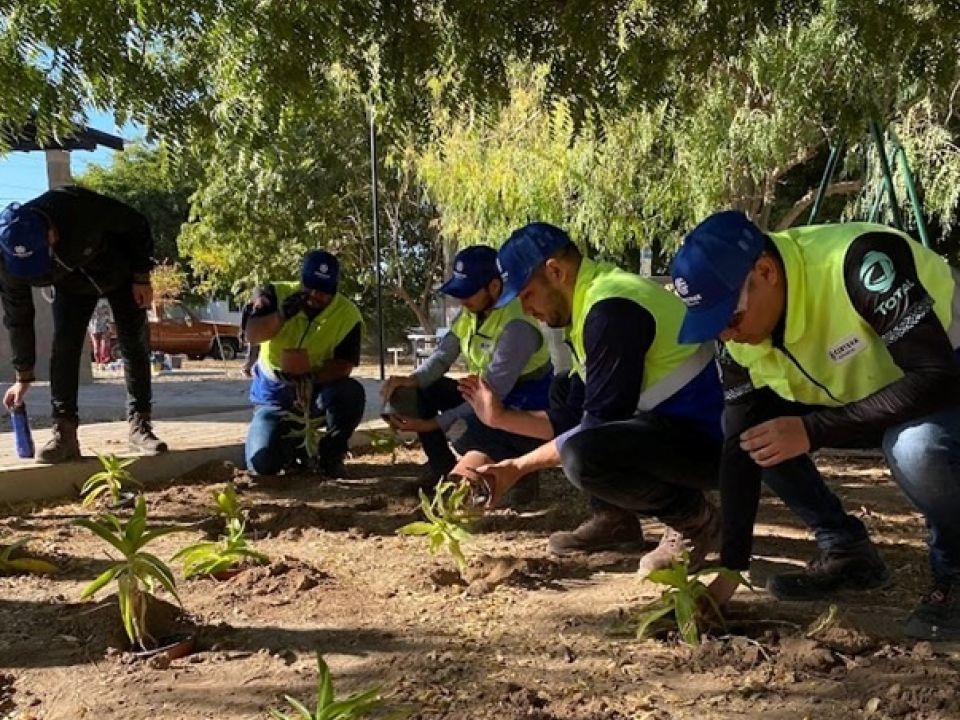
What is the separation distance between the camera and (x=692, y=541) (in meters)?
3.26

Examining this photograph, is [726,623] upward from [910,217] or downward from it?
downward

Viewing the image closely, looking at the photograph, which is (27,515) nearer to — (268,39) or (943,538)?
(268,39)

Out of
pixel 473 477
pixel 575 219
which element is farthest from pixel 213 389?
pixel 473 477

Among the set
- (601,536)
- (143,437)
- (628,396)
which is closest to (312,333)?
(143,437)

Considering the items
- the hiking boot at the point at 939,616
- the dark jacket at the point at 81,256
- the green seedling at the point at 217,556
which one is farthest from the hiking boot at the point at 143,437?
the hiking boot at the point at 939,616

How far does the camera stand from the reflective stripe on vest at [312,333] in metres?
5.17

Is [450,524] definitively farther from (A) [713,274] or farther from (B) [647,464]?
(A) [713,274]

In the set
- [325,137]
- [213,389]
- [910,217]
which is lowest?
[213,389]

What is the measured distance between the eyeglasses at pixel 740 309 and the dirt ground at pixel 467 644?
79 centimetres

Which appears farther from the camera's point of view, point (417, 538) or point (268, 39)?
point (268, 39)

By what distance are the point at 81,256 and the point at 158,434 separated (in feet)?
5.87

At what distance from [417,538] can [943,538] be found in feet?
6.49

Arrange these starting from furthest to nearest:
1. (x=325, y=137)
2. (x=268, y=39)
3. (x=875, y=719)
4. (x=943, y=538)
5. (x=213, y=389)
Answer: (x=325, y=137), (x=213, y=389), (x=268, y=39), (x=943, y=538), (x=875, y=719)

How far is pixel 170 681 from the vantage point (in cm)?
241
